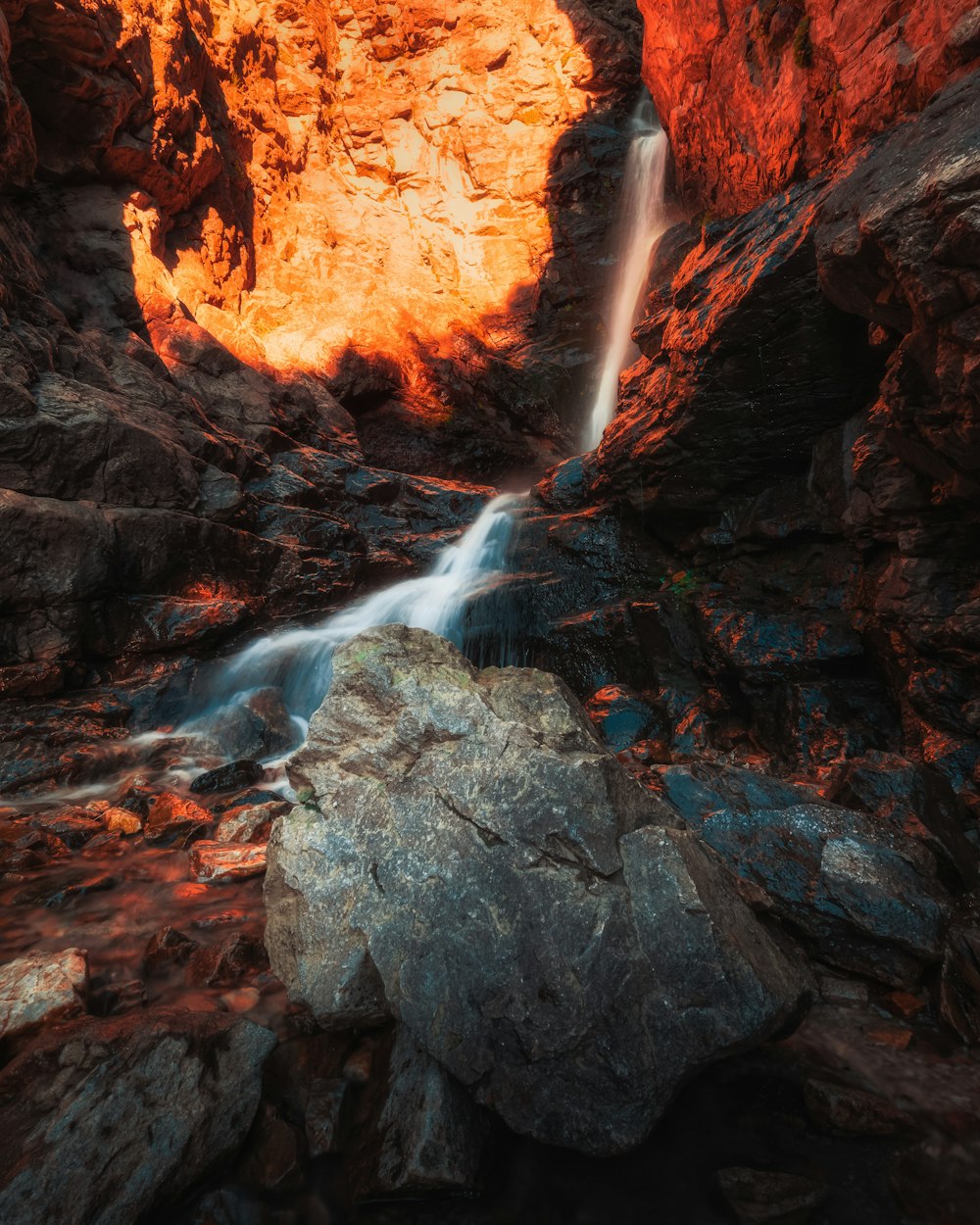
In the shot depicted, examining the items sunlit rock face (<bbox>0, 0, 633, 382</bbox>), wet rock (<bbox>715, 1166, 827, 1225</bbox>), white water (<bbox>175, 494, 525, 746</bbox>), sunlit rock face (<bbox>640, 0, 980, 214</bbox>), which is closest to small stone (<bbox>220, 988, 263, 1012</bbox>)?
wet rock (<bbox>715, 1166, 827, 1225</bbox>)

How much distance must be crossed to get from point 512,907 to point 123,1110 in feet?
4.53

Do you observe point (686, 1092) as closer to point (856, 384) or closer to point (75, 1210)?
point (75, 1210)

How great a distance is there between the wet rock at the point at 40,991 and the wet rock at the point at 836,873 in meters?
3.39

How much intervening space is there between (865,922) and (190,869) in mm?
4174

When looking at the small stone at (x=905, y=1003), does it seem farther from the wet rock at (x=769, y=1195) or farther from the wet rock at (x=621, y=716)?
the wet rock at (x=621, y=716)

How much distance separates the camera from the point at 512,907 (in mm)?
2230

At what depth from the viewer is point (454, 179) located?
2112 centimetres

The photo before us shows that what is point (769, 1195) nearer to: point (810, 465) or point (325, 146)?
point (810, 465)

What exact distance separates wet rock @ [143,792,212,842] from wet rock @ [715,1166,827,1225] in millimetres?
4175

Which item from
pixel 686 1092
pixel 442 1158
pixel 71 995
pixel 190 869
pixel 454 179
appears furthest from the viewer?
pixel 454 179

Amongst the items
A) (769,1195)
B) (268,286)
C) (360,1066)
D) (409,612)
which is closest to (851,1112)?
(769,1195)

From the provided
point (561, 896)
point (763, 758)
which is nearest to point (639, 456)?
point (763, 758)

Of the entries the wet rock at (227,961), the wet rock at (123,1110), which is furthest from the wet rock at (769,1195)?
the wet rock at (227,961)

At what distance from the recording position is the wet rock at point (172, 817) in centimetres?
468
